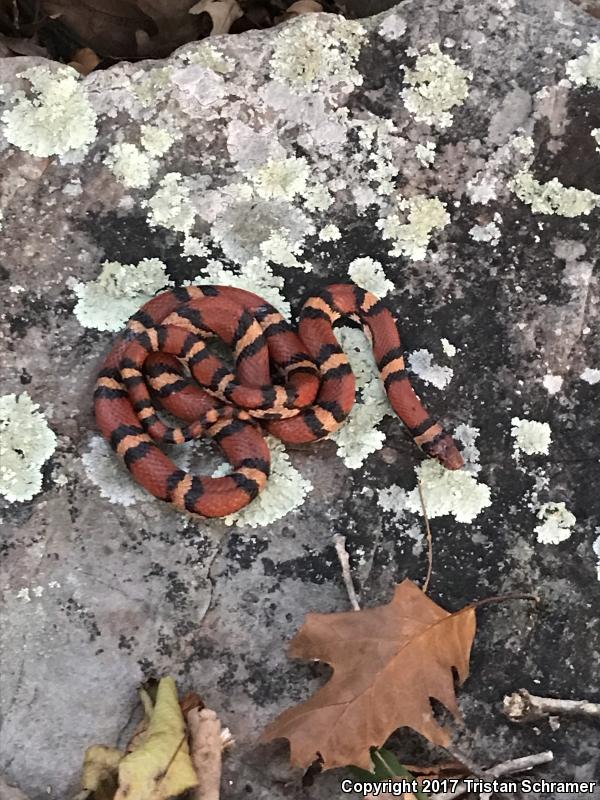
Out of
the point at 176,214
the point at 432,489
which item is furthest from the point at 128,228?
the point at 432,489

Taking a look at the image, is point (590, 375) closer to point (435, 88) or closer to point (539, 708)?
point (539, 708)

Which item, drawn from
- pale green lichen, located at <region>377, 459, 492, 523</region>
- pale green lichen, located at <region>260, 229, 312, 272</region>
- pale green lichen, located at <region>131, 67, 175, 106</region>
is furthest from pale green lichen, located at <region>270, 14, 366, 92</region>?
pale green lichen, located at <region>377, 459, 492, 523</region>

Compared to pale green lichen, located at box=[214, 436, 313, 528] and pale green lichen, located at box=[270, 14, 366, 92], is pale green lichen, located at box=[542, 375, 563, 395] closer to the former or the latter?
pale green lichen, located at box=[214, 436, 313, 528]

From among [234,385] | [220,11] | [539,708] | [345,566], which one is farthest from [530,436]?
[220,11]

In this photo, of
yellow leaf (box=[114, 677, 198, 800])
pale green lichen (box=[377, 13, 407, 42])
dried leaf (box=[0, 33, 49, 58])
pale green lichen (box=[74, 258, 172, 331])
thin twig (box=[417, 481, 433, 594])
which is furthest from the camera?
dried leaf (box=[0, 33, 49, 58])

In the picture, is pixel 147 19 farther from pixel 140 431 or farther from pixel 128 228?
pixel 140 431

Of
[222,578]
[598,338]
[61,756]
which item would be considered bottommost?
[61,756]

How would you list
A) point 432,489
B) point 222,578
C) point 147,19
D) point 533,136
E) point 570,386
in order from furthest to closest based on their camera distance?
1. point 147,19
2. point 533,136
3. point 570,386
4. point 432,489
5. point 222,578
